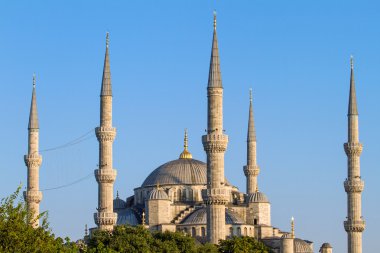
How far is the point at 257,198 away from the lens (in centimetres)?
8425

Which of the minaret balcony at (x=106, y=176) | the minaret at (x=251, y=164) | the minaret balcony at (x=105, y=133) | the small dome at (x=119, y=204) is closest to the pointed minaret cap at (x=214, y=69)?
the minaret balcony at (x=105, y=133)

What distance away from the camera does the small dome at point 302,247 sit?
79.2 m

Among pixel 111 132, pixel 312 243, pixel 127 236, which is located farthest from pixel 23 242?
pixel 312 243

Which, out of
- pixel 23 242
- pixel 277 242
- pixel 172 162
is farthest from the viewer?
pixel 172 162

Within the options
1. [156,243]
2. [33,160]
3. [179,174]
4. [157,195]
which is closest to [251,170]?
[179,174]

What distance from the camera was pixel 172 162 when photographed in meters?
89.1

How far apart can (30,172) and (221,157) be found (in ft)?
61.8

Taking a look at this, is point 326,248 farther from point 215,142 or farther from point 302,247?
point 215,142

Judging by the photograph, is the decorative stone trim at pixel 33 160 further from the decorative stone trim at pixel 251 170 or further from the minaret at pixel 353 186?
the minaret at pixel 353 186

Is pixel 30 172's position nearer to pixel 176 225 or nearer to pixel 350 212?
pixel 176 225

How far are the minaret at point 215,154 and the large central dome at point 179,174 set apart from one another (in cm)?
2351

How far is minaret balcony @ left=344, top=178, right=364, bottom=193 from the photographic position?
70.4 meters

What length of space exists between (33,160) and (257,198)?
1691 centimetres

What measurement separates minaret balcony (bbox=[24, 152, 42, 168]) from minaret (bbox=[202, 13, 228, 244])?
18027 mm
